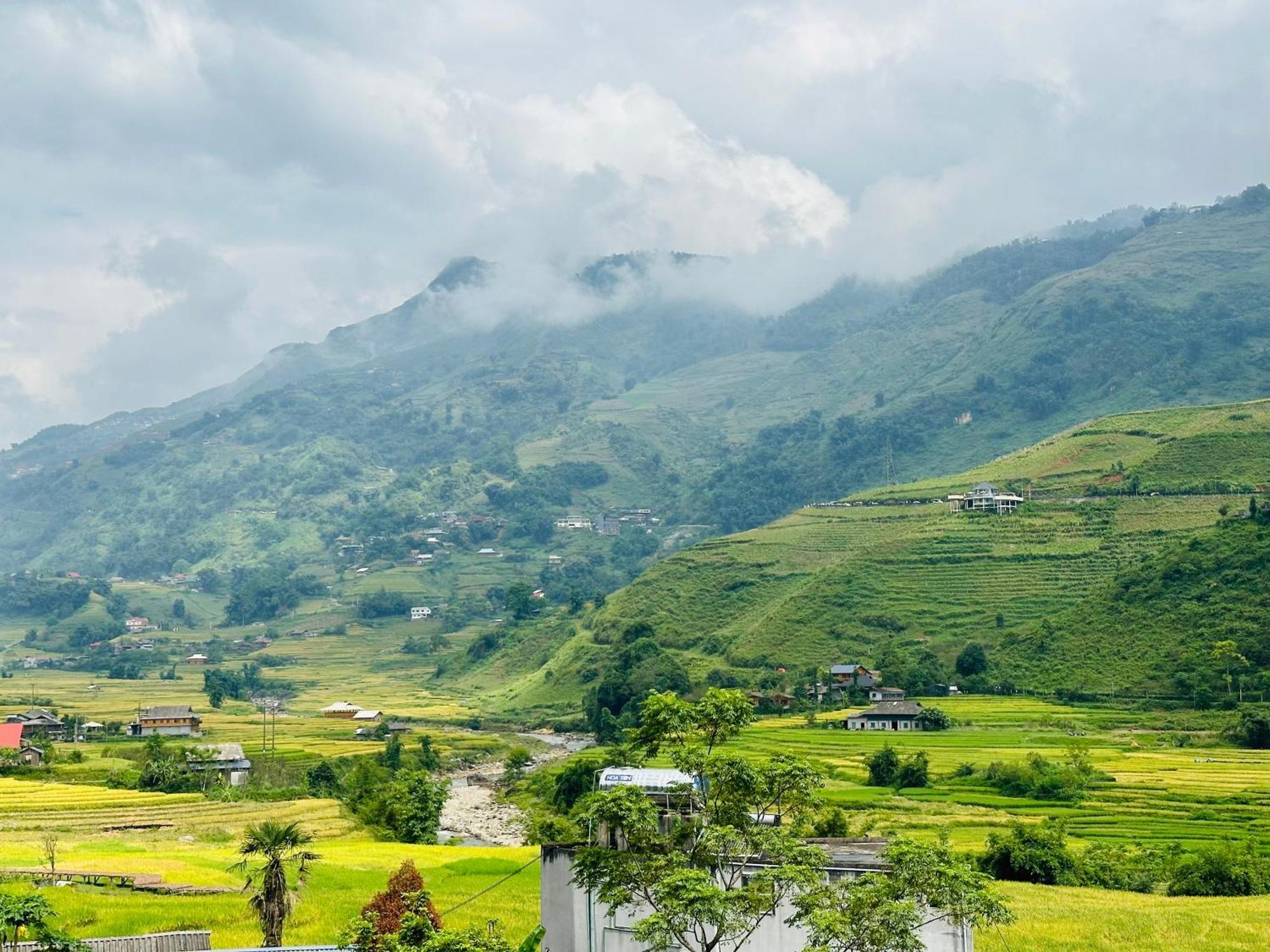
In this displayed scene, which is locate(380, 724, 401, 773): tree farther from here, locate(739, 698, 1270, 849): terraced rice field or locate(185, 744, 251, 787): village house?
locate(739, 698, 1270, 849): terraced rice field

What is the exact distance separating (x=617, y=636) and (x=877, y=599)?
27.5 metres

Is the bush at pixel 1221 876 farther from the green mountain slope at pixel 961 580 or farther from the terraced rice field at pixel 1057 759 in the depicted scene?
the green mountain slope at pixel 961 580

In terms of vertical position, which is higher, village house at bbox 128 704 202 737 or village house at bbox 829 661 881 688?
village house at bbox 829 661 881 688

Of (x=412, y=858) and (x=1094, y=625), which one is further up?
(x=1094, y=625)

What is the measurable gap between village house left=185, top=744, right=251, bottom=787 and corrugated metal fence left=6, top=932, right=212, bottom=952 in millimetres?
47197

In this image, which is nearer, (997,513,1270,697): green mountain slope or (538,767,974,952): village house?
(538,767,974,952): village house

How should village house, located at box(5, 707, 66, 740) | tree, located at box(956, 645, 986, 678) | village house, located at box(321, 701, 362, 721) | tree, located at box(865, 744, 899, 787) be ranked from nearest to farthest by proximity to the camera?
tree, located at box(865, 744, 899, 787)
tree, located at box(956, 645, 986, 678)
village house, located at box(5, 707, 66, 740)
village house, located at box(321, 701, 362, 721)

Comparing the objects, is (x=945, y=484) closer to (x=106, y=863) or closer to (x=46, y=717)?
(x=46, y=717)

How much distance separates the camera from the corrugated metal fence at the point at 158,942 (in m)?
29.6

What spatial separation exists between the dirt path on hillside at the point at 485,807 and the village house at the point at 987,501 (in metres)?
43.8

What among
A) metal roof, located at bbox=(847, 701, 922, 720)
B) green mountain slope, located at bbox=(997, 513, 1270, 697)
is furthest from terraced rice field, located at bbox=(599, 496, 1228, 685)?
metal roof, located at bbox=(847, 701, 922, 720)

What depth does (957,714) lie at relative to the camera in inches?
3270

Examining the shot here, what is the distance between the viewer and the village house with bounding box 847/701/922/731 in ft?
272

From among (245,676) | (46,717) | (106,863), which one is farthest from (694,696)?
(245,676)
